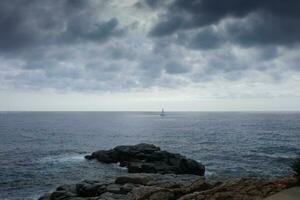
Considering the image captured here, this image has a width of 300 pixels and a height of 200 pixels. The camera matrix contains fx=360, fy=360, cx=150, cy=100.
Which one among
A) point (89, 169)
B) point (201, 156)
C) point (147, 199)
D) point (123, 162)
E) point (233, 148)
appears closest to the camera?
point (147, 199)

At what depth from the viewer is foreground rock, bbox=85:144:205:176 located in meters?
58.9

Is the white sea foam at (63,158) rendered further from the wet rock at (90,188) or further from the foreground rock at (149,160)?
the wet rock at (90,188)

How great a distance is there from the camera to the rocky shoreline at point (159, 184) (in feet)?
53.9

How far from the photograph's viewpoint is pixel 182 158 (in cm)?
6169

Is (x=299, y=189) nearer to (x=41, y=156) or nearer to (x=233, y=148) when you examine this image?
(x=41, y=156)

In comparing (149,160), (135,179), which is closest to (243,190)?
(135,179)

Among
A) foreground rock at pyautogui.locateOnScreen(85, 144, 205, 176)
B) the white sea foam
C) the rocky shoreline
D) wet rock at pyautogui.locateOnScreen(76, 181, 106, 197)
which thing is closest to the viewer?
the rocky shoreline

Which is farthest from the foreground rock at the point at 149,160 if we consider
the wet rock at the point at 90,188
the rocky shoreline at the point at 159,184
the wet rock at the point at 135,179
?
the wet rock at the point at 135,179

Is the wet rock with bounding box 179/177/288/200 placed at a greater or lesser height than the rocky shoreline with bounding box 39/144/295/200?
greater

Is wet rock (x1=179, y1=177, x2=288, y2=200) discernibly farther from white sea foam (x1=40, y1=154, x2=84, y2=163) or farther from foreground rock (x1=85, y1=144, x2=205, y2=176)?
white sea foam (x1=40, y1=154, x2=84, y2=163)

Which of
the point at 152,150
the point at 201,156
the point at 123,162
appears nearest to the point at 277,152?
the point at 201,156

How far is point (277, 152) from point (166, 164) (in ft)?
119

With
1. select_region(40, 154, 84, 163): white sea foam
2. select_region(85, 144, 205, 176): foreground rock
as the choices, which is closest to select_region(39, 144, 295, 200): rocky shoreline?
select_region(85, 144, 205, 176): foreground rock

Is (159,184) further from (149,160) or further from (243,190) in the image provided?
(149,160)
